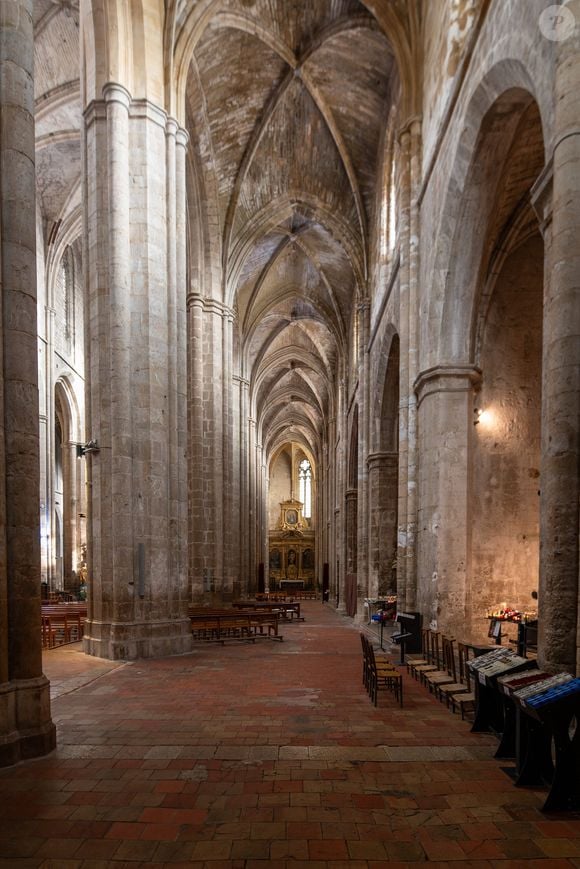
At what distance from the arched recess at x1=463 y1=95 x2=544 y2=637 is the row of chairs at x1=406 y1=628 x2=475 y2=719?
116 cm

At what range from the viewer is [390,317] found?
16484 mm

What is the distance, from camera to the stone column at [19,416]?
5.45m

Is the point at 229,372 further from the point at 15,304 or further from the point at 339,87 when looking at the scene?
the point at 15,304

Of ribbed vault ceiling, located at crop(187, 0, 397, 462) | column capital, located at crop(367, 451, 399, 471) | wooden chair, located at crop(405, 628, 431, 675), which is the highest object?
ribbed vault ceiling, located at crop(187, 0, 397, 462)

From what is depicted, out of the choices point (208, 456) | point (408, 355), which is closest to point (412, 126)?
point (408, 355)

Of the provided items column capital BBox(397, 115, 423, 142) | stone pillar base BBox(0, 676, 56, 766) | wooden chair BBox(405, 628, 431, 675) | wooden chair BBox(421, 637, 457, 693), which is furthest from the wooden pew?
column capital BBox(397, 115, 423, 142)

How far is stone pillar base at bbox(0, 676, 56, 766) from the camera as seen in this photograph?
17.3ft

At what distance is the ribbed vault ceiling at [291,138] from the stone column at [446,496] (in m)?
10.8

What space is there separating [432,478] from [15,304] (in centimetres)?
776

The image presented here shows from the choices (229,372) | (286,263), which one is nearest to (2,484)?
(229,372)

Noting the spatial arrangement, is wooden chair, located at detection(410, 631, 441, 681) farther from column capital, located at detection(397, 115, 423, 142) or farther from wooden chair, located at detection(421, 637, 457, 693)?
column capital, located at detection(397, 115, 423, 142)

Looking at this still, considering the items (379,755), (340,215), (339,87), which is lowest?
(379,755)

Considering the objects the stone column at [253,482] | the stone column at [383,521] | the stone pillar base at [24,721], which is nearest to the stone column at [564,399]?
the stone pillar base at [24,721]

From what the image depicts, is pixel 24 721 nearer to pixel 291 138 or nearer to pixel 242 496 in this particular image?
pixel 291 138
